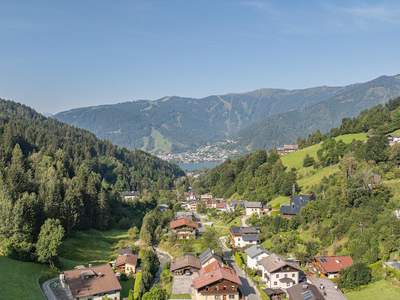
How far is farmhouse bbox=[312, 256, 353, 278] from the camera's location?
49562 mm

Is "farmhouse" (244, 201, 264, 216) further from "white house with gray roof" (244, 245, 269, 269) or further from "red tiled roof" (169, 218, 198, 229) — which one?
"white house with gray roof" (244, 245, 269, 269)

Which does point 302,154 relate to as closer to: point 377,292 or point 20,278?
point 377,292

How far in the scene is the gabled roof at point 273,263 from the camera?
48.4 meters

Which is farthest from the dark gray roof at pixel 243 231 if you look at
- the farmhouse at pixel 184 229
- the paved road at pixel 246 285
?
the farmhouse at pixel 184 229

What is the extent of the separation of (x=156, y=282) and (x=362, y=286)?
24.7m

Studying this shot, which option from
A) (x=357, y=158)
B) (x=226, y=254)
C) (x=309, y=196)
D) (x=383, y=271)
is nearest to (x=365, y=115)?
(x=357, y=158)

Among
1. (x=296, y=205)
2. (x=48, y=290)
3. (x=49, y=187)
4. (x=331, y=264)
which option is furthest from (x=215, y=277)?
(x=49, y=187)

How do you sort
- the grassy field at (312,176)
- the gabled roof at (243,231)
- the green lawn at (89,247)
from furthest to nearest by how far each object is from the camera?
the grassy field at (312,176) → the gabled roof at (243,231) → the green lawn at (89,247)

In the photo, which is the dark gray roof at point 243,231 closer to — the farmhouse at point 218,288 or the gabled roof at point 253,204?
the gabled roof at point 253,204

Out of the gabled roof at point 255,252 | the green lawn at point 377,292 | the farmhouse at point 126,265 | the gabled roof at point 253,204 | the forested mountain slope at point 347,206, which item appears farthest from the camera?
the gabled roof at point 253,204

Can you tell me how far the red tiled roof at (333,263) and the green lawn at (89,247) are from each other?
3123cm

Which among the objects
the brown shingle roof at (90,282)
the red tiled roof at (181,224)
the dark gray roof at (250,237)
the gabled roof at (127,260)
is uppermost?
the brown shingle roof at (90,282)

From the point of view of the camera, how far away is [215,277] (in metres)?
45.5

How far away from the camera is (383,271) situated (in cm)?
4581
